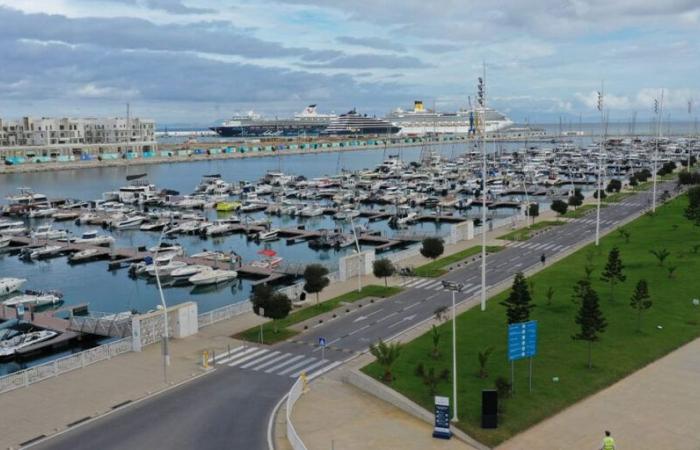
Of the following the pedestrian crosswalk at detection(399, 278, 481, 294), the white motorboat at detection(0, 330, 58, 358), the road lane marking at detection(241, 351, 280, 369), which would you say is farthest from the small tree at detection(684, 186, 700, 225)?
the white motorboat at detection(0, 330, 58, 358)

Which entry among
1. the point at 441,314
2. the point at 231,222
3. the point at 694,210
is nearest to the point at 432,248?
the point at 441,314

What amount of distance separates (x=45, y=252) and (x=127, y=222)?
17.6 metres

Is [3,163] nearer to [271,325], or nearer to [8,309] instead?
[8,309]

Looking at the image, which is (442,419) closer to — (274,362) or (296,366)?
(296,366)

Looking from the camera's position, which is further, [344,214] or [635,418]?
[344,214]

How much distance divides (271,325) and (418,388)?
11817 millimetres

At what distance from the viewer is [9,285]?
51.8 m

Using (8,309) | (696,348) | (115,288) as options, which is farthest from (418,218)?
(696,348)

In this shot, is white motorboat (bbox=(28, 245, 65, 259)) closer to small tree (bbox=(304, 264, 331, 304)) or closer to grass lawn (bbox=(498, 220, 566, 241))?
small tree (bbox=(304, 264, 331, 304))

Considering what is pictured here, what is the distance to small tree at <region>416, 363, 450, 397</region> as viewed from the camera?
23594 millimetres

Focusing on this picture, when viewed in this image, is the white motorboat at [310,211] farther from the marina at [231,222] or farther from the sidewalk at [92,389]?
the sidewalk at [92,389]

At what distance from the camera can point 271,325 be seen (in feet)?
111

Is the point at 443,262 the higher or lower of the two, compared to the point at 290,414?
higher

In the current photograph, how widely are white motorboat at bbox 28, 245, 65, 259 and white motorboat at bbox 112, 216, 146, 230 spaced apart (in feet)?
49.8
